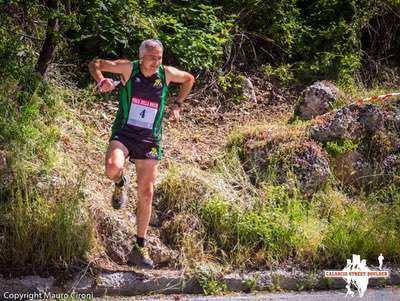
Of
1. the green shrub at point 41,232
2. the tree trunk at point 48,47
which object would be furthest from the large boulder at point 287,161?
the tree trunk at point 48,47

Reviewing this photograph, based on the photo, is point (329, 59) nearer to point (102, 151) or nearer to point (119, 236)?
point (102, 151)

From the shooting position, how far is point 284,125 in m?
7.70

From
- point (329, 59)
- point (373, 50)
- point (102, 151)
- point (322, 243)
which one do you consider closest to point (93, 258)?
point (102, 151)

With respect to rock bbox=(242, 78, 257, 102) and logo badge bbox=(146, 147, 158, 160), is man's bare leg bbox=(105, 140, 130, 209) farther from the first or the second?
rock bbox=(242, 78, 257, 102)

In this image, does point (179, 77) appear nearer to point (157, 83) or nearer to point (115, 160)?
point (157, 83)

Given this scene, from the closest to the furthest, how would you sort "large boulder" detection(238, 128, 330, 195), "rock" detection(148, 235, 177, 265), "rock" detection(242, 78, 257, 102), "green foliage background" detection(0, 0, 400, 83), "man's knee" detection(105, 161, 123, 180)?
"man's knee" detection(105, 161, 123, 180) < "rock" detection(148, 235, 177, 265) < "large boulder" detection(238, 128, 330, 195) < "green foliage background" detection(0, 0, 400, 83) < "rock" detection(242, 78, 257, 102)

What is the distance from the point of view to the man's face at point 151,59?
5520 millimetres

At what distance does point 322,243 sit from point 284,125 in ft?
6.38

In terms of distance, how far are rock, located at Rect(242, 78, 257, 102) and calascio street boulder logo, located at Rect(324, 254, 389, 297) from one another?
123 inches

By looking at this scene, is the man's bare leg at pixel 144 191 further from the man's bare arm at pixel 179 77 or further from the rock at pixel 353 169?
the rock at pixel 353 169

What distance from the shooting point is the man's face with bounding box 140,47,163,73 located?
217 inches

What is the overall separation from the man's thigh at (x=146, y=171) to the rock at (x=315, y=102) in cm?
293

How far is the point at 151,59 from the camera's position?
556 centimetres

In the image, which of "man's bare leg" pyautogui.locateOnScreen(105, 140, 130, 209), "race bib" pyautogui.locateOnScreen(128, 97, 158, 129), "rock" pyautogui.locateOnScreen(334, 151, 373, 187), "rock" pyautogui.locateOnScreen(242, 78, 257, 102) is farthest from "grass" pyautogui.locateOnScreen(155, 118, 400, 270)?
"rock" pyautogui.locateOnScreen(242, 78, 257, 102)
